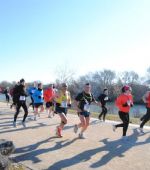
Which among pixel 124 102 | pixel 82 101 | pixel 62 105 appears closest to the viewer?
pixel 82 101

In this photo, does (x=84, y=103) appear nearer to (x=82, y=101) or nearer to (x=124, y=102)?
(x=82, y=101)

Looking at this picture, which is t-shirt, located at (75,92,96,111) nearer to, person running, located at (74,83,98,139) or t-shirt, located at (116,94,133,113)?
person running, located at (74,83,98,139)

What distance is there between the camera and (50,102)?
1827 cm

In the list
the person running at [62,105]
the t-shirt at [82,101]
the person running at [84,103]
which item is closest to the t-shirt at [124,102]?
the person running at [84,103]

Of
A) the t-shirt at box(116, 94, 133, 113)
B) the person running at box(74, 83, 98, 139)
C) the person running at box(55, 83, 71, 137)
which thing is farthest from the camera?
the person running at box(55, 83, 71, 137)

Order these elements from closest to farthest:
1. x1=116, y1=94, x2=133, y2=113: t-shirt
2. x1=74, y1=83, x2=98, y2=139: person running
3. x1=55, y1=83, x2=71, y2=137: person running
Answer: x1=74, y1=83, x2=98, y2=139: person running → x1=116, y1=94, x2=133, y2=113: t-shirt → x1=55, y1=83, x2=71, y2=137: person running

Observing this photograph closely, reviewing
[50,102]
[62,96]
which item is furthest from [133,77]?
[62,96]

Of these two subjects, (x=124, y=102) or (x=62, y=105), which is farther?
(x=62, y=105)

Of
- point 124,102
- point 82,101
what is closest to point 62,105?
point 82,101

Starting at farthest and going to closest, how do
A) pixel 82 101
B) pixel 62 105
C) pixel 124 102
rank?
pixel 62 105 < pixel 124 102 < pixel 82 101

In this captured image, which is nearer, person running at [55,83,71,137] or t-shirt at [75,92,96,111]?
t-shirt at [75,92,96,111]

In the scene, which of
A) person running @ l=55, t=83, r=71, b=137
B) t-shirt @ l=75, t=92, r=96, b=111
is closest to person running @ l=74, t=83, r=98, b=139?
t-shirt @ l=75, t=92, r=96, b=111

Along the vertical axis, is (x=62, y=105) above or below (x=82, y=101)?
below

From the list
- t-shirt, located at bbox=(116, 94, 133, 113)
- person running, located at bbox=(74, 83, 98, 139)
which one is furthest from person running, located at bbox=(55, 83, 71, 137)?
t-shirt, located at bbox=(116, 94, 133, 113)
